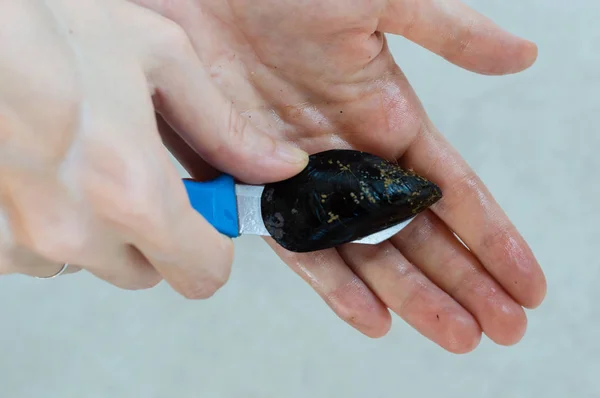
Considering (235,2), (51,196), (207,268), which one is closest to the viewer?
(51,196)

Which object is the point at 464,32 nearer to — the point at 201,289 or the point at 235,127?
the point at 235,127

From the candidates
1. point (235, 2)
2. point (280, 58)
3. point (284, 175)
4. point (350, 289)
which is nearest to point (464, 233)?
point (350, 289)

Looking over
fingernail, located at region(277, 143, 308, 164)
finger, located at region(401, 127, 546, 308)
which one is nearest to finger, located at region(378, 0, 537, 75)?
finger, located at region(401, 127, 546, 308)

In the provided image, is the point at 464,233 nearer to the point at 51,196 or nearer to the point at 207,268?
the point at 207,268

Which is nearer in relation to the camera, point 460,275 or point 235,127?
point 235,127

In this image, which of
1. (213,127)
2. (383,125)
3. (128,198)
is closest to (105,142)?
(128,198)

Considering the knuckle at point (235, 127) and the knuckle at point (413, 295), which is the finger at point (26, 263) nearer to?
the knuckle at point (235, 127)

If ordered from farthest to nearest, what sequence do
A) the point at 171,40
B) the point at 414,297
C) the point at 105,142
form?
the point at 414,297 < the point at 171,40 < the point at 105,142
